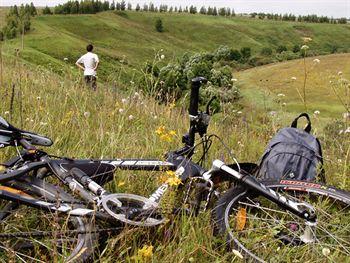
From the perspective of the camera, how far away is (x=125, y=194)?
9.11ft

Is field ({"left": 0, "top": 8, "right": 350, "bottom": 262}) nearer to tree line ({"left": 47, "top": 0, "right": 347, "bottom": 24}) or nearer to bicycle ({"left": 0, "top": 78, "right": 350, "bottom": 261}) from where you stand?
bicycle ({"left": 0, "top": 78, "right": 350, "bottom": 261})

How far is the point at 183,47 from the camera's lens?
135 meters

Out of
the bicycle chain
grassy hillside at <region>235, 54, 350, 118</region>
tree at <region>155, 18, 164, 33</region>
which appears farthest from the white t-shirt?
tree at <region>155, 18, 164, 33</region>

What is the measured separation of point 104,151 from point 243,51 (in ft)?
389

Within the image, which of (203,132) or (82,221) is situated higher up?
(203,132)

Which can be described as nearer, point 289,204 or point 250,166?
point 289,204

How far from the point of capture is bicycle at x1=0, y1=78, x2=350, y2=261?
8.34 ft

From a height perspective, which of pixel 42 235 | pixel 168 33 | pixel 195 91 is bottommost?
pixel 168 33

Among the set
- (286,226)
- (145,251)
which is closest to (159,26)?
(286,226)

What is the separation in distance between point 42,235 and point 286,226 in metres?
1.50

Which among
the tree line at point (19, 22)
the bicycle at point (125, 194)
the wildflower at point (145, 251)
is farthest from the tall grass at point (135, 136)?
the tree line at point (19, 22)

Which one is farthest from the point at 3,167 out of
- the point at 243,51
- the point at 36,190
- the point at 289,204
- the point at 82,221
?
the point at 243,51

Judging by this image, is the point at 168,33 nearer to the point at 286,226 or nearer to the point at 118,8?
the point at 118,8

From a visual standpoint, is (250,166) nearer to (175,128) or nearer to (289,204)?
(289,204)
